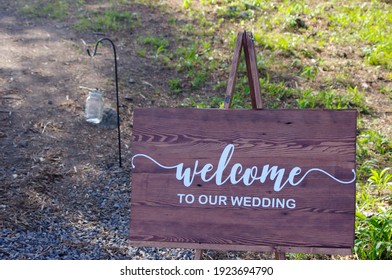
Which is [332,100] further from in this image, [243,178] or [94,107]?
[243,178]

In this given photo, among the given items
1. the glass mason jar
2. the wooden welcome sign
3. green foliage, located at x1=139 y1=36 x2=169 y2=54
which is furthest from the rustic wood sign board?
green foliage, located at x1=139 y1=36 x2=169 y2=54

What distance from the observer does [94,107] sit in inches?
217

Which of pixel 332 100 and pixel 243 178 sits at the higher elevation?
pixel 243 178

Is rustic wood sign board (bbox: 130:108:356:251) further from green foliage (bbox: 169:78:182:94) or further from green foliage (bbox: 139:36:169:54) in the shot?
green foliage (bbox: 139:36:169:54)

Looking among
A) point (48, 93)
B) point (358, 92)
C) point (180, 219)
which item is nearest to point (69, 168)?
point (48, 93)

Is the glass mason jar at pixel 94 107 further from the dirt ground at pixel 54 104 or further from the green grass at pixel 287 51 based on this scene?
the green grass at pixel 287 51

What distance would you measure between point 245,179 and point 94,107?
9.08 feet

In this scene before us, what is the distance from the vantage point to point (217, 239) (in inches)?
121

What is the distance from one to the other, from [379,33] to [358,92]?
153cm

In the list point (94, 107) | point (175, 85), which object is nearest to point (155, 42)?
point (175, 85)

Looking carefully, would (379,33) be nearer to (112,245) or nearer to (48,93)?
(48,93)

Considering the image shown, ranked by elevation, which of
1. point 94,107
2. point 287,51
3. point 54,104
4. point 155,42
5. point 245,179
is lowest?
point 54,104

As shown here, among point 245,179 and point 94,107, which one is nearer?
point 245,179

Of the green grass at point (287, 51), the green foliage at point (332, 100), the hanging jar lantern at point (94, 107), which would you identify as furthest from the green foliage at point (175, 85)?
the green foliage at point (332, 100)
